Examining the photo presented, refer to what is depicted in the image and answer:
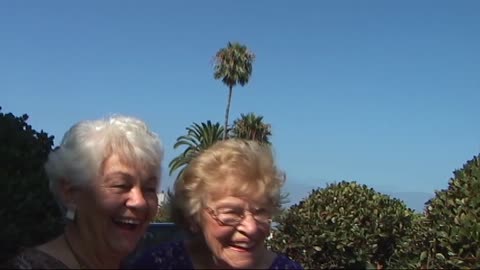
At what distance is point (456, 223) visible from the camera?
5191mm

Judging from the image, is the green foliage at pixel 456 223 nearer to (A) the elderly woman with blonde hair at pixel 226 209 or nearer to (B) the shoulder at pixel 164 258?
(A) the elderly woman with blonde hair at pixel 226 209

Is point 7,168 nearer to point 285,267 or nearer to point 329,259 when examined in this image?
point 285,267

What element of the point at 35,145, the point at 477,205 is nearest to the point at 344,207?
the point at 477,205

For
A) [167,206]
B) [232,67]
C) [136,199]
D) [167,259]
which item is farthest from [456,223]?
[232,67]

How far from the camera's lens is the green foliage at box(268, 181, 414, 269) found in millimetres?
7887

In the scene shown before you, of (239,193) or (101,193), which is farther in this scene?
(239,193)

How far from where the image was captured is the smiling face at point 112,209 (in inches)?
109

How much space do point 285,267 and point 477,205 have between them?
2425 mm

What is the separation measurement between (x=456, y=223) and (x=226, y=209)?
270 centimetres

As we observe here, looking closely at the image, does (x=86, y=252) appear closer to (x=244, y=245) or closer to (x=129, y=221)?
(x=129, y=221)

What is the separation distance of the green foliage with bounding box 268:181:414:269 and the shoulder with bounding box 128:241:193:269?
479cm

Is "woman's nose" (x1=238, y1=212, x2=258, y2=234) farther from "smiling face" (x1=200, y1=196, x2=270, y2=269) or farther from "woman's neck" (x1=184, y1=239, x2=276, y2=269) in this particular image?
"woman's neck" (x1=184, y1=239, x2=276, y2=269)

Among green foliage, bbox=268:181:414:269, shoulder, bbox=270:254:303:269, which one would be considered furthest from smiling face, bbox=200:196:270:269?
green foliage, bbox=268:181:414:269

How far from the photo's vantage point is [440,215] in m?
5.50
